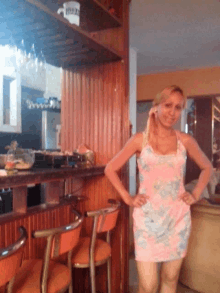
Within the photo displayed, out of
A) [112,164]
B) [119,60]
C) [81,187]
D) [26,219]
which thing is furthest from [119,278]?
[119,60]

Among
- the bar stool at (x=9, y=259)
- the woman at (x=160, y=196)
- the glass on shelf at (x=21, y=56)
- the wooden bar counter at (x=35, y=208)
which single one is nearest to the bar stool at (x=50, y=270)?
the bar stool at (x=9, y=259)

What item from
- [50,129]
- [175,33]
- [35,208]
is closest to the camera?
[35,208]

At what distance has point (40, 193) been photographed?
10.2ft

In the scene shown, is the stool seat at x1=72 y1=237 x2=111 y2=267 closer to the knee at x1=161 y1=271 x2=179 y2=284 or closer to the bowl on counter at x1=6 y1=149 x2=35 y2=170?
the knee at x1=161 y1=271 x2=179 y2=284

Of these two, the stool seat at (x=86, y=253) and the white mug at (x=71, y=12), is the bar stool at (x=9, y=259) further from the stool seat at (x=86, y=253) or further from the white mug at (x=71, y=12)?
the white mug at (x=71, y=12)

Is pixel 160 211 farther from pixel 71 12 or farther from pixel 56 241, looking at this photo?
pixel 71 12

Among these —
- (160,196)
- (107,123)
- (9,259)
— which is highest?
(107,123)

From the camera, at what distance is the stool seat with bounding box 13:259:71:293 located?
126 centimetres

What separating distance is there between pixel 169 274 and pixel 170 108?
0.91 metres

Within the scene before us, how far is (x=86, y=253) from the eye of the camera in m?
1.67

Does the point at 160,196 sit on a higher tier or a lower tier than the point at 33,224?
higher

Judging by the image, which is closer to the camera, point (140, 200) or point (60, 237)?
point (60, 237)

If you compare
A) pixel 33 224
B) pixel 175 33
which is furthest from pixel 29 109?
pixel 33 224

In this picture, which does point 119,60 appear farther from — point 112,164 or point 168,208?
point 168,208
